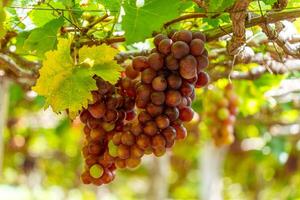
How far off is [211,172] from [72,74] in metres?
2.38

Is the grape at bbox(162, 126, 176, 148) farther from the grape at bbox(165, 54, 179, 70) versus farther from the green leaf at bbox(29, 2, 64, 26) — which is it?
the green leaf at bbox(29, 2, 64, 26)

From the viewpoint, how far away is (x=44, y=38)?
4.56ft

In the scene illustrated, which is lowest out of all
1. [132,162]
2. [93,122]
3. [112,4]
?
[132,162]

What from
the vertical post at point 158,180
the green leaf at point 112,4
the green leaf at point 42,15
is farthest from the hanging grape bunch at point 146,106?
the vertical post at point 158,180

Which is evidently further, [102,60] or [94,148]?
[94,148]

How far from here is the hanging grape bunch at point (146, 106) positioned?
1.16 metres

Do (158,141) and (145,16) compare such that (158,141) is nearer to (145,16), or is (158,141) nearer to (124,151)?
(124,151)

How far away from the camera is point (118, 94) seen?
1.30 meters

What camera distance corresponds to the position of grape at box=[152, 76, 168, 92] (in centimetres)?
115

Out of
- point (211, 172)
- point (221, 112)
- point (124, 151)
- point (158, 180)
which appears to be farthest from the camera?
point (158, 180)

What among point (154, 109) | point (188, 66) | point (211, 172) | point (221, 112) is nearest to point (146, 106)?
point (154, 109)

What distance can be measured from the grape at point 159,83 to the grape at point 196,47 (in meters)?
0.08

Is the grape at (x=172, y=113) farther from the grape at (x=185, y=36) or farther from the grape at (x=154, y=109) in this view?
the grape at (x=185, y=36)

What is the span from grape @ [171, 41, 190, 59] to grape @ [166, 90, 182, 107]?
0.07 metres
